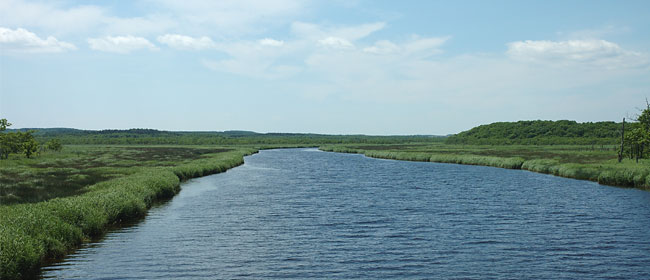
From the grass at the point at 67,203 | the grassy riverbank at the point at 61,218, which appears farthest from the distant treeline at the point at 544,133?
the grassy riverbank at the point at 61,218

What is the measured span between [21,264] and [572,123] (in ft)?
619

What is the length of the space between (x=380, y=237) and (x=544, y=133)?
536 ft

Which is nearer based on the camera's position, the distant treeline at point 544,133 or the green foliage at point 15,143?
the green foliage at point 15,143

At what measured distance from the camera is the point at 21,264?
1659 cm

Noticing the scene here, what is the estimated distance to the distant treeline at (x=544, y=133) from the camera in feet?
485

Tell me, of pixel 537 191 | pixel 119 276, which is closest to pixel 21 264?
pixel 119 276

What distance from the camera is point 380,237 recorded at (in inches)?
952

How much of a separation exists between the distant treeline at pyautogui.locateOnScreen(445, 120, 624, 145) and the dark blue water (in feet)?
380

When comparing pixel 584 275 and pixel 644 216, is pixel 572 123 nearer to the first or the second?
pixel 644 216

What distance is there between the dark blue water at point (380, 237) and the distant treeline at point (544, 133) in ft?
380

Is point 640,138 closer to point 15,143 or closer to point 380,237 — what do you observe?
point 380,237

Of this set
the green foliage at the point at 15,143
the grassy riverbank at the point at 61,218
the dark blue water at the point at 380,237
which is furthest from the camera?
the green foliage at the point at 15,143

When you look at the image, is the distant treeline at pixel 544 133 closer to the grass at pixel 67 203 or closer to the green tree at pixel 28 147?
the grass at pixel 67 203

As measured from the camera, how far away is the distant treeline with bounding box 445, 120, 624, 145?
148 meters
